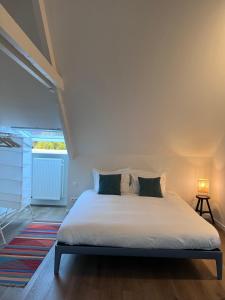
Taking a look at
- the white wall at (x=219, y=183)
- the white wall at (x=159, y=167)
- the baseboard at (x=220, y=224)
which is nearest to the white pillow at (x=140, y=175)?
the white wall at (x=159, y=167)

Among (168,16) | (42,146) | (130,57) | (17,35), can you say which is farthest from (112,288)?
(42,146)

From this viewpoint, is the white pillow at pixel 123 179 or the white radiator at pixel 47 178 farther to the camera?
the white radiator at pixel 47 178

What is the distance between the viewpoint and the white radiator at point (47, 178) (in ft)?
17.4

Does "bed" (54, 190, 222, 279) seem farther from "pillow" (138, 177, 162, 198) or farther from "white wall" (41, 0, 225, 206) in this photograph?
"white wall" (41, 0, 225, 206)

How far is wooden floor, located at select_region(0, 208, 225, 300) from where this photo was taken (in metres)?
2.49

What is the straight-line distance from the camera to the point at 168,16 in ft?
10.1

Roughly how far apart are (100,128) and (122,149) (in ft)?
2.04

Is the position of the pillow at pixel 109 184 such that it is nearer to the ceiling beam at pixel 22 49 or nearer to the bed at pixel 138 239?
the bed at pixel 138 239

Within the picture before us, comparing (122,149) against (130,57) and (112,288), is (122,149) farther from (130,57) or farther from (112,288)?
(112,288)

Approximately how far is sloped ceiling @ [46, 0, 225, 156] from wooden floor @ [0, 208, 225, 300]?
2062 millimetres

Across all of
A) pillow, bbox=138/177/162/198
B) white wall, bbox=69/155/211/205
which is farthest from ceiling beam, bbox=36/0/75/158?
Result: pillow, bbox=138/177/162/198

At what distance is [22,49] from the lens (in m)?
2.25

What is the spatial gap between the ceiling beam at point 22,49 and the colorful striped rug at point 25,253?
2.01 m

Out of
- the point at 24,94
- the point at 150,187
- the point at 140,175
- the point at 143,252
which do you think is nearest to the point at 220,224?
the point at 150,187
